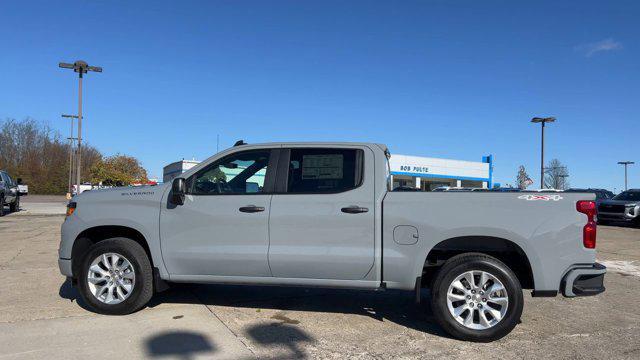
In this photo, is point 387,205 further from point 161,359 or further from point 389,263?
point 161,359

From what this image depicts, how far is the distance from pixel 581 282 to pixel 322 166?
2746mm

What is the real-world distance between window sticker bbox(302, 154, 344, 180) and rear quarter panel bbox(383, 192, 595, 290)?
69 cm

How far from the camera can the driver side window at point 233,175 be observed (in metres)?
5.14

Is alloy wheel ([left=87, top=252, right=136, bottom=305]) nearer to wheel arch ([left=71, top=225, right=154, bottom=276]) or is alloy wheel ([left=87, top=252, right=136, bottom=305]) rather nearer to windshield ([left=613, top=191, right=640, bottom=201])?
wheel arch ([left=71, top=225, right=154, bottom=276])

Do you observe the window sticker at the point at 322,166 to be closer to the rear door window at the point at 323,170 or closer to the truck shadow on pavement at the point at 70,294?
the rear door window at the point at 323,170

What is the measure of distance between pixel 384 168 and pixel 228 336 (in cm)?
226

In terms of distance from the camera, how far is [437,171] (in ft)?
147

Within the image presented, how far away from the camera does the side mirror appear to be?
4871mm

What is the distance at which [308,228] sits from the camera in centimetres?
480

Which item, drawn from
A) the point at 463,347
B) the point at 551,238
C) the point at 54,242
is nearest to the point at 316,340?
the point at 463,347

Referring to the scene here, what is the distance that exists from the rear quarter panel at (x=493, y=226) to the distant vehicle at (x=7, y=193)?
19.7m

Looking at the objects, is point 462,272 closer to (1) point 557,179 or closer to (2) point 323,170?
(2) point 323,170

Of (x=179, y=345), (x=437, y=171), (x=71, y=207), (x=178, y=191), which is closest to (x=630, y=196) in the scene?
(x=178, y=191)

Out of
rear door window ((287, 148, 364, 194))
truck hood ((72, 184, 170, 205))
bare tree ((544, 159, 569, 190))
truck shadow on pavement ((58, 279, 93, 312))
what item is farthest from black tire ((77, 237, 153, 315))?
bare tree ((544, 159, 569, 190))
